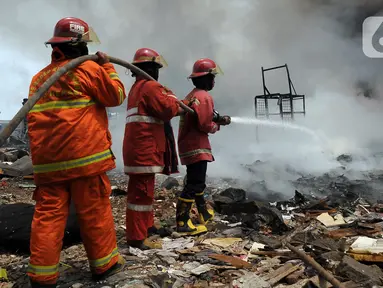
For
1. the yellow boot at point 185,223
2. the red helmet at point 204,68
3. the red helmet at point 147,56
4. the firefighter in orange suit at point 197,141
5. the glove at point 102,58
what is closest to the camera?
the glove at point 102,58

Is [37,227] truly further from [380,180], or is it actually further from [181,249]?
[380,180]

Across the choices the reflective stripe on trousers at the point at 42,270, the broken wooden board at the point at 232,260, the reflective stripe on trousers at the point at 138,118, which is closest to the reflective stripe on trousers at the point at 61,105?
the reflective stripe on trousers at the point at 138,118

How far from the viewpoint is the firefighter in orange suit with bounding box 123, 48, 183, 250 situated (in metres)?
3.25

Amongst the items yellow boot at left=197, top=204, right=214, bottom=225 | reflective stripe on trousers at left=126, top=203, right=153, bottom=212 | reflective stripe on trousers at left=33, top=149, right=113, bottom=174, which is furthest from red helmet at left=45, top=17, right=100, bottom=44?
yellow boot at left=197, top=204, right=214, bottom=225

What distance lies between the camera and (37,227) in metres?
2.31

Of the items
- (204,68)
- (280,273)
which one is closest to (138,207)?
(280,273)

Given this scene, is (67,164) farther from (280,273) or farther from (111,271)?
(280,273)

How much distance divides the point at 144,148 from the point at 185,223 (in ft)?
3.44

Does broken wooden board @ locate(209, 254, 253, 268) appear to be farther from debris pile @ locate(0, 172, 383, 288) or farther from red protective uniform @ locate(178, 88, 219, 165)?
red protective uniform @ locate(178, 88, 219, 165)

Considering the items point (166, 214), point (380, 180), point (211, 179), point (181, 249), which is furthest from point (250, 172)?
point (181, 249)

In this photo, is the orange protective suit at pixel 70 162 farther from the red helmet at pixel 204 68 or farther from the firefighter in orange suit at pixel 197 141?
the red helmet at pixel 204 68

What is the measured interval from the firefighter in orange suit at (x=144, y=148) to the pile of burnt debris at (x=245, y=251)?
0.87 ft

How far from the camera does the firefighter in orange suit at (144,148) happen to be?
325 cm

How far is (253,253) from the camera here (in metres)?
3.11
